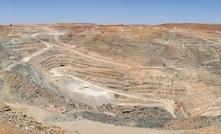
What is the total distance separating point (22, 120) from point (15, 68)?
23251 millimetres

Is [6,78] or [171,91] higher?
[6,78]

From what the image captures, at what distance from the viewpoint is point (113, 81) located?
157ft

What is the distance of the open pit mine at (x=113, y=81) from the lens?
80.9ft

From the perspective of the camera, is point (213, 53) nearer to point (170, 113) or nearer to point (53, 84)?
point (170, 113)

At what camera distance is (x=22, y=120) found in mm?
18859

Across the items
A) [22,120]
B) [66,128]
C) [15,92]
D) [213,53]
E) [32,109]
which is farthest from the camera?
[213,53]

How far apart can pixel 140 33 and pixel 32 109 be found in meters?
43.5

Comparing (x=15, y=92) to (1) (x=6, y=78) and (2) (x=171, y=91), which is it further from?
(2) (x=171, y=91)

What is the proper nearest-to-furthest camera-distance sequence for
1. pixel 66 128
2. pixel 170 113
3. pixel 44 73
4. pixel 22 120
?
pixel 22 120 < pixel 66 128 < pixel 170 113 < pixel 44 73

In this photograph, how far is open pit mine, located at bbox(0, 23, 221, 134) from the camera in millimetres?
24672

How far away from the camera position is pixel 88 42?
6581cm

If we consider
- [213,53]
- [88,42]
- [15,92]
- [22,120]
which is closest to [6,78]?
[15,92]

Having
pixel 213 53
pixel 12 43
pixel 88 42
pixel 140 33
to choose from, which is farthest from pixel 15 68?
pixel 213 53

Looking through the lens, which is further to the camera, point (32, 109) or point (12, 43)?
point (12, 43)
